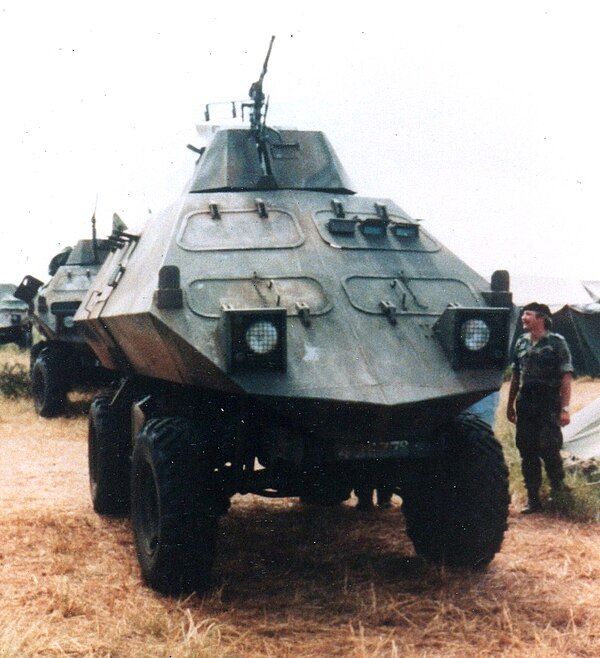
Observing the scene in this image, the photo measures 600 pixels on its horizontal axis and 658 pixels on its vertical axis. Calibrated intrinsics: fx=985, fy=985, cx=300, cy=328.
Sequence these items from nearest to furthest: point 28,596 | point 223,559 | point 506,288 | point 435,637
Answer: point 435,637, point 28,596, point 506,288, point 223,559

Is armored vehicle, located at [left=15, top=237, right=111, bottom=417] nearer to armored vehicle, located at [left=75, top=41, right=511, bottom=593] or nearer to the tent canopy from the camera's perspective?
armored vehicle, located at [left=75, top=41, right=511, bottom=593]

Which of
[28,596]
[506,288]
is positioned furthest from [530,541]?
[28,596]

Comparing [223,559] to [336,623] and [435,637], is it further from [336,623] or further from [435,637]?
[435,637]

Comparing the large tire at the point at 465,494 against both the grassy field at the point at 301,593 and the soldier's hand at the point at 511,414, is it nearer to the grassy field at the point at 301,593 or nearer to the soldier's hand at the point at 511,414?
the grassy field at the point at 301,593

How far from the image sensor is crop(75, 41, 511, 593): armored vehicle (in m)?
4.33

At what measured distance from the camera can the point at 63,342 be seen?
12.1 m

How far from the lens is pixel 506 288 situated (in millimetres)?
4992

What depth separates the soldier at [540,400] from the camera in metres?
6.57

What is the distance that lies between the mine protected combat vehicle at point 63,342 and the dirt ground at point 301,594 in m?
5.20

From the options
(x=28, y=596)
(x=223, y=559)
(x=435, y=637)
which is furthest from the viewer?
(x=223, y=559)

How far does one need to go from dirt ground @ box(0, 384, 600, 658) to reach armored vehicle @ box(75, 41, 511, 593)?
269mm

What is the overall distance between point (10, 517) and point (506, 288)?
3446 millimetres

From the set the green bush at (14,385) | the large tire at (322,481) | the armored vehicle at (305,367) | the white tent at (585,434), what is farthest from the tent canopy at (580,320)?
the large tire at (322,481)

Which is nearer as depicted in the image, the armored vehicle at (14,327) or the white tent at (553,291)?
the armored vehicle at (14,327)
